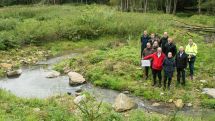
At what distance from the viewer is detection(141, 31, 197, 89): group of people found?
19.5m

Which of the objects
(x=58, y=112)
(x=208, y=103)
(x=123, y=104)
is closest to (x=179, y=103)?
(x=208, y=103)

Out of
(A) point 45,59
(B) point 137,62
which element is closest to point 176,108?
(B) point 137,62

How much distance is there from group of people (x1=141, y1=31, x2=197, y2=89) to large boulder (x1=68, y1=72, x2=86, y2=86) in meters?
3.96

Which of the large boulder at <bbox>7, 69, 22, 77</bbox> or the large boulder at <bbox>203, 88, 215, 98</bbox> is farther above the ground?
the large boulder at <bbox>7, 69, 22, 77</bbox>

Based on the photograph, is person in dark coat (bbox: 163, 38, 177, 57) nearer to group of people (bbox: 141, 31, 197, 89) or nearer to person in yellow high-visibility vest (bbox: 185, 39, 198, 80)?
group of people (bbox: 141, 31, 197, 89)

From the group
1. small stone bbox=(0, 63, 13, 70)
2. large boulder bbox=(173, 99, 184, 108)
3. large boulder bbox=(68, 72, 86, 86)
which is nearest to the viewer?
large boulder bbox=(173, 99, 184, 108)

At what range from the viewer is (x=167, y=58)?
19.4 m

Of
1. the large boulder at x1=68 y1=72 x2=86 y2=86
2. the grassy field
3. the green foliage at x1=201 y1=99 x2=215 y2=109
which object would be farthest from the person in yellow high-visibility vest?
the large boulder at x1=68 y1=72 x2=86 y2=86

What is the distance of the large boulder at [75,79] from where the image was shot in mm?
22306

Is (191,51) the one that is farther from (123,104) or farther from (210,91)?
(123,104)

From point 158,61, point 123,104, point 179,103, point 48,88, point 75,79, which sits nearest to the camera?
point 123,104

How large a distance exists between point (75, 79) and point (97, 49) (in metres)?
8.23

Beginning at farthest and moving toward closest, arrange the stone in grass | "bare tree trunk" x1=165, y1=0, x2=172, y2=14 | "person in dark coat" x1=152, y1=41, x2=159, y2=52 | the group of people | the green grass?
"bare tree trunk" x1=165, y1=0, x2=172, y2=14, the stone in grass, "person in dark coat" x1=152, y1=41, x2=159, y2=52, the group of people, the green grass

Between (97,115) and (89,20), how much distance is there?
2253 cm
